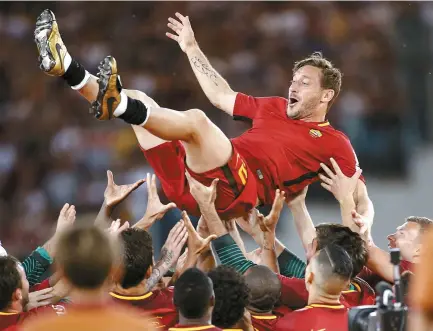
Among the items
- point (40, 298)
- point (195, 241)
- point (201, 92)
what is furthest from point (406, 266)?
point (201, 92)

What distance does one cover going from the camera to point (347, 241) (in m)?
4.94

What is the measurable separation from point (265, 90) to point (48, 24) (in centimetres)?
608

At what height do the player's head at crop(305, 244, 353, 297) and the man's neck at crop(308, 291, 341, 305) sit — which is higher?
the player's head at crop(305, 244, 353, 297)

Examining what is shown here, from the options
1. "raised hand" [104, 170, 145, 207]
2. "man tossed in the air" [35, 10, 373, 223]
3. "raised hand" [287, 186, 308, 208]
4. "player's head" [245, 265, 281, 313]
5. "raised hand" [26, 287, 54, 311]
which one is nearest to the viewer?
"player's head" [245, 265, 281, 313]

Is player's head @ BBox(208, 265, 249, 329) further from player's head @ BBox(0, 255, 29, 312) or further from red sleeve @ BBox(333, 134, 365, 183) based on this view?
red sleeve @ BBox(333, 134, 365, 183)

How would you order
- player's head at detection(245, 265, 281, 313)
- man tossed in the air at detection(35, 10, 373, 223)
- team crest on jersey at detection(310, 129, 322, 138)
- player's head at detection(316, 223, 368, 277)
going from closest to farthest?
1. player's head at detection(245, 265, 281, 313)
2. player's head at detection(316, 223, 368, 277)
3. man tossed in the air at detection(35, 10, 373, 223)
4. team crest on jersey at detection(310, 129, 322, 138)

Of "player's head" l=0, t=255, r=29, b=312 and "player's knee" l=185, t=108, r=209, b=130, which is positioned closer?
"player's head" l=0, t=255, r=29, b=312

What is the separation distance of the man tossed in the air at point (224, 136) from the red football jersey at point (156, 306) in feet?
3.23

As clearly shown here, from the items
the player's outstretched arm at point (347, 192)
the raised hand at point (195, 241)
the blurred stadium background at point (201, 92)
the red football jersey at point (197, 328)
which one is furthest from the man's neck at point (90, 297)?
the blurred stadium background at point (201, 92)

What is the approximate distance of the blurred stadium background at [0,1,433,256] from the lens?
410 inches

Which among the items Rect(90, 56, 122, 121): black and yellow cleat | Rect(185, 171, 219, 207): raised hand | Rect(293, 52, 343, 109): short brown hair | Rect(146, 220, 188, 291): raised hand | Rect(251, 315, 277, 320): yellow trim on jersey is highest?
Rect(293, 52, 343, 109): short brown hair

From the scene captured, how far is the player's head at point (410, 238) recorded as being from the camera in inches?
209

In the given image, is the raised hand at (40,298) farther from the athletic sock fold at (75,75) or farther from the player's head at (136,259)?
the athletic sock fold at (75,75)

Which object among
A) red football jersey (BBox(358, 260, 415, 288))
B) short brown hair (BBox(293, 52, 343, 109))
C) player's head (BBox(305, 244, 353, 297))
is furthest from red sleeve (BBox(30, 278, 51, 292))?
short brown hair (BBox(293, 52, 343, 109))
